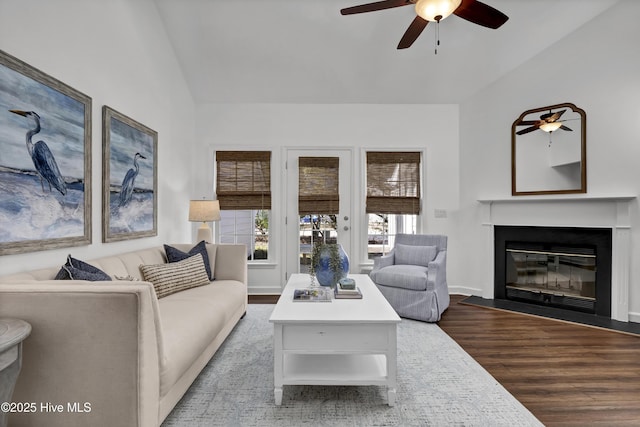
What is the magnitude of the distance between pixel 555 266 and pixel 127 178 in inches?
180

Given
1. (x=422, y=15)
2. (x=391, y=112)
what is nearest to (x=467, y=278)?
(x=391, y=112)

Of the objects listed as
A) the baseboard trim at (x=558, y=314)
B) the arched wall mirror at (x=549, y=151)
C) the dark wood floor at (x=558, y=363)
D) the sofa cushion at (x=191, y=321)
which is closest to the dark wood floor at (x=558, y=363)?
the dark wood floor at (x=558, y=363)

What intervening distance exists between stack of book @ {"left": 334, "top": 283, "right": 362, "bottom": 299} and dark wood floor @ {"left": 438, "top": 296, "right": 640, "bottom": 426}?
1.04 m

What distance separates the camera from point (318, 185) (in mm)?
4371

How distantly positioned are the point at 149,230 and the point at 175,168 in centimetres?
95

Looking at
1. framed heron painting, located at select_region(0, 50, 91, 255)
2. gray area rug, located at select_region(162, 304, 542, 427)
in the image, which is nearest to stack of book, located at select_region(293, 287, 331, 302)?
gray area rug, located at select_region(162, 304, 542, 427)

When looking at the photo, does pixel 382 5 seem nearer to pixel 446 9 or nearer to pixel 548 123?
pixel 446 9

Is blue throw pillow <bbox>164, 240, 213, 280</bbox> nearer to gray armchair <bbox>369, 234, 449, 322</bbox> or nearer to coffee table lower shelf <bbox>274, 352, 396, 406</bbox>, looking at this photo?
→ coffee table lower shelf <bbox>274, 352, 396, 406</bbox>

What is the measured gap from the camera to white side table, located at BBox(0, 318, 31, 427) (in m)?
1.09

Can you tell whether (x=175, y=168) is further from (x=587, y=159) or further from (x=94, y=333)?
(x=587, y=159)

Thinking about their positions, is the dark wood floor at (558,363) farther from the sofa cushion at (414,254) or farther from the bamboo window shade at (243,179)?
the bamboo window shade at (243,179)

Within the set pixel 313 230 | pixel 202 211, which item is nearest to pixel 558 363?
pixel 313 230

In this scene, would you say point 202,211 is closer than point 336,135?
Yes

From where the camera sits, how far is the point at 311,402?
72.2 inches
